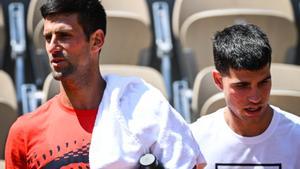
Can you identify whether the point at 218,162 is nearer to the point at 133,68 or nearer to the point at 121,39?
the point at 133,68

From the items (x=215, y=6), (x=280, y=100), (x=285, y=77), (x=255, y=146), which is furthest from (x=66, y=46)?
(x=215, y=6)

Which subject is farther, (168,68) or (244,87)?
(168,68)

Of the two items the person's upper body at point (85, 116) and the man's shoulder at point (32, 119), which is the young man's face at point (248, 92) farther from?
the man's shoulder at point (32, 119)

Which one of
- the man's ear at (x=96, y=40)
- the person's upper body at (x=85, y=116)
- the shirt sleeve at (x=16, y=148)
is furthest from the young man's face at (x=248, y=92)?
the shirt sleeve at (x=16, y=148)

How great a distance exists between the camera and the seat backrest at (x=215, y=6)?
9.27ft

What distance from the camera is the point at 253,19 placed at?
273cm

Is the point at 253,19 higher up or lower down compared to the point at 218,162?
higher up

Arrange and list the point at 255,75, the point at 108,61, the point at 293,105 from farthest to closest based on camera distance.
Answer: the point at 108,61
the point at 293,105
the point at 255,75

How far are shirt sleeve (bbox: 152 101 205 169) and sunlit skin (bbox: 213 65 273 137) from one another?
0.26 meters

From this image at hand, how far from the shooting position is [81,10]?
1442 millimetres

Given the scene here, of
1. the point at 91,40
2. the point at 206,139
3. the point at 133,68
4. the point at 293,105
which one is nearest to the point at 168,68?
the point at 133,68

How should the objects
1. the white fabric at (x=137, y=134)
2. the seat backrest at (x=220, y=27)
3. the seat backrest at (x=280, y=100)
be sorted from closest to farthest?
the white fabric at (x=137, y=134)
the seat backrest at (x=280, y=100)
the seat backrest at (x=220, y=27)

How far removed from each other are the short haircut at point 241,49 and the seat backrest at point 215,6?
1.06 meters

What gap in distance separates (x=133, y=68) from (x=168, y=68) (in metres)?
0.45
